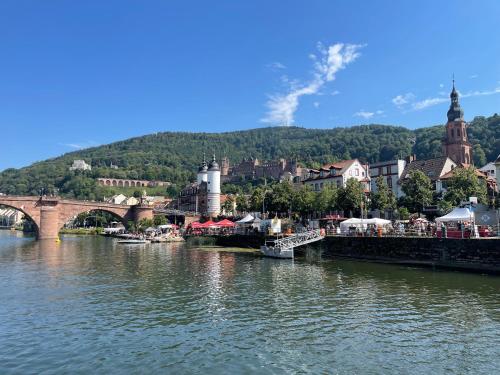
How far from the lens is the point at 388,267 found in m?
40.4

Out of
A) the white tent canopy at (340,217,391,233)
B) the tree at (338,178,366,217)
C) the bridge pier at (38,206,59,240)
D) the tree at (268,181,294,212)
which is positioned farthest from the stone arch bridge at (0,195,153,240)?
the white tent canopy at (340,217,391,233)

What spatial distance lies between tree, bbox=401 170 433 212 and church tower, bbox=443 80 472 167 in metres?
47.0

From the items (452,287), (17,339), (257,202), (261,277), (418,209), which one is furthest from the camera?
(257,202)

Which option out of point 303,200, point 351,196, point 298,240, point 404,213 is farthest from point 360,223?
point 303,200

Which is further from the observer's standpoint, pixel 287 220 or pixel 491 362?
pixel 287 220

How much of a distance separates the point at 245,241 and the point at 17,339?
53.7 m

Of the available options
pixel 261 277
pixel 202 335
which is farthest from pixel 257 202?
pixel 202 335

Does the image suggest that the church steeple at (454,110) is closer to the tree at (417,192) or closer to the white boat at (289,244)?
the tree at (417,192)

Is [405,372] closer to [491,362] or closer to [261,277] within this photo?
[491,362]

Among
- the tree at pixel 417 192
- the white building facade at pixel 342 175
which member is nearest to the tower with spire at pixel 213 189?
the white building facade at pixel 342 175

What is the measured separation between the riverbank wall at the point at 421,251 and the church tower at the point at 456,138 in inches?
2583

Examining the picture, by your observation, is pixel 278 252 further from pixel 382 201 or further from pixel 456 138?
pixel 456 138

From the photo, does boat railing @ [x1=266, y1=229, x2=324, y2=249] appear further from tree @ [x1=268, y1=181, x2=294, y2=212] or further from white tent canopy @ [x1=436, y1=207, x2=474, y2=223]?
tree @ [x1=268, y1=181, x2=294, y2=212]

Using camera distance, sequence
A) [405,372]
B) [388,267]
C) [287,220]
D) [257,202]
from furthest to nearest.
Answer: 1. [257,202]
2. [287,220]
3. [388,267]
4. [405,372]
